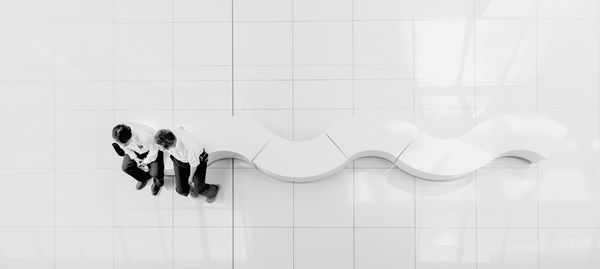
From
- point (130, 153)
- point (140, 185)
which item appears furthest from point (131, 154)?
point (140, 185)

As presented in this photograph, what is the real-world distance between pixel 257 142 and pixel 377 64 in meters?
0.90

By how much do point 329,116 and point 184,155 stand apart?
2.97ft

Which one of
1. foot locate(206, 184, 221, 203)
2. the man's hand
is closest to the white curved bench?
the man's hand

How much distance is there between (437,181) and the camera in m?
2.30

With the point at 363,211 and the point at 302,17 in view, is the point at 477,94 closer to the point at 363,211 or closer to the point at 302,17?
the point at 363,211

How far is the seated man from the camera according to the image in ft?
6.28

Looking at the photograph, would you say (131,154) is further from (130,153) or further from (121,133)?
(121,133)

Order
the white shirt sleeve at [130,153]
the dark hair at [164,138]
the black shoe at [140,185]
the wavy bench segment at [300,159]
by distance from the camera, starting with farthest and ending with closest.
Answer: the black shoe at [140,185], the wavy bench segment at [300,159], the white shirt sleeve at [130,153], the dark hair at [164,138]

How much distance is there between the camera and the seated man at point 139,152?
75.4 inches

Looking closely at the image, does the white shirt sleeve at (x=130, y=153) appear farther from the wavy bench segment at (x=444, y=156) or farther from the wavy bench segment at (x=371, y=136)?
the wavy bench segment at (x=444, y=156)

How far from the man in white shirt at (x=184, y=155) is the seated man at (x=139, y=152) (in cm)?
12

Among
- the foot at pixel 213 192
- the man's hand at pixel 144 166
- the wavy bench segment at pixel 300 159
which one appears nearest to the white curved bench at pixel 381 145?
the wavy bench segment at pixel 300 159

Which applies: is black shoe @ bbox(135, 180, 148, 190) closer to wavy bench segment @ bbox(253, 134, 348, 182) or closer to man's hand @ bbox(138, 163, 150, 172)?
man's hand @ bbox(138, 163, 150, 172)

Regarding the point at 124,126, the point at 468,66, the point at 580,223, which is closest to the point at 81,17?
the point at 124,126
